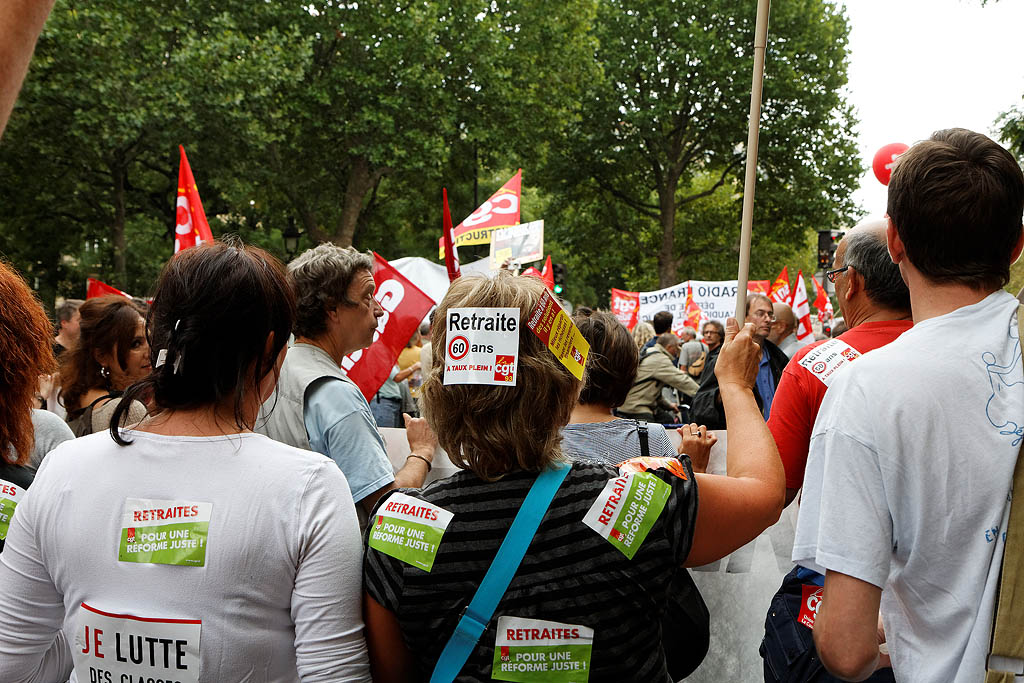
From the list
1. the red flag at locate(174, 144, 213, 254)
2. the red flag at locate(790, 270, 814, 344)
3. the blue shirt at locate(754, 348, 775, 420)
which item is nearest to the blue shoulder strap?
the blue shirt at locate(754, 348, 775, 420)

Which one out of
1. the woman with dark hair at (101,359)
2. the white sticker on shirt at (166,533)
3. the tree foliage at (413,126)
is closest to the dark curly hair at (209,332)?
the white sticker on shirt at (166,533)

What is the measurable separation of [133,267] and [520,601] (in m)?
23.0

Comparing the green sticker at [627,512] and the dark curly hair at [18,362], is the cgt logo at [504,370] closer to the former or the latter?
the green sticker at [627,512]

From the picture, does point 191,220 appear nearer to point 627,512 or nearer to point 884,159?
point 884,159

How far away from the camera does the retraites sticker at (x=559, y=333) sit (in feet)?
6.15

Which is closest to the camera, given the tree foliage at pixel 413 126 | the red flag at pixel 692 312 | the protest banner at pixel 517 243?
the protest banner at pixel 517 243

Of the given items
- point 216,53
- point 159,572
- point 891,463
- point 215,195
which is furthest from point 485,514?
point 215,195

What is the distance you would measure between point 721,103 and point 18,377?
28128mm

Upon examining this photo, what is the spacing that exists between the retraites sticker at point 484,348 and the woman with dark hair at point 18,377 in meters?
1.11

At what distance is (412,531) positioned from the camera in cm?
177

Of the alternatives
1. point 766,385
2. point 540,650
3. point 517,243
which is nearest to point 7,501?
point 540,650

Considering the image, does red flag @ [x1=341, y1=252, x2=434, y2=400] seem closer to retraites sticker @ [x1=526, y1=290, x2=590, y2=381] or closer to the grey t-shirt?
the grey t-shirt

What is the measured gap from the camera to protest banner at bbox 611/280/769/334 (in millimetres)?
14984

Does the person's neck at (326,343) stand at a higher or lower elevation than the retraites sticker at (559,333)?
lower
